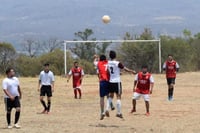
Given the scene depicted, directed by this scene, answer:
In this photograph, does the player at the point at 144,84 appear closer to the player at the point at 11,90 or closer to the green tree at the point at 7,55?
the player at the point at 11,90

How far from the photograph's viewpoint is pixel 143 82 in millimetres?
21625

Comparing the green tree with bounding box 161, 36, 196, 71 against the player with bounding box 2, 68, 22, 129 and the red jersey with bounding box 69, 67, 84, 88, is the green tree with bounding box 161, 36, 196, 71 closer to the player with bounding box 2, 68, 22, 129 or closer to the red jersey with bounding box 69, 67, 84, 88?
the red jersey with bounding box 69, 67, 84, 88

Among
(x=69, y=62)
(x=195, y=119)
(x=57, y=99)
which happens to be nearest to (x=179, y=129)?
(x=195, y=119)

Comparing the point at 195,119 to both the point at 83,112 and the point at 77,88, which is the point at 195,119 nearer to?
the point at 83,112

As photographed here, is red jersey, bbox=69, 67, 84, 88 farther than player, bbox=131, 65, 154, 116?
Yes

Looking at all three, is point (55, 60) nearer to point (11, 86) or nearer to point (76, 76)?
point (76, 76)

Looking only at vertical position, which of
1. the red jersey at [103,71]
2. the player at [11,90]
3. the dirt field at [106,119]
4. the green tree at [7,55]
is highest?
the green tree at [7,55]

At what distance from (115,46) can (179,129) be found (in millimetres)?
49854

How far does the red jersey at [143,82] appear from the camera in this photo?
21594 millimetres

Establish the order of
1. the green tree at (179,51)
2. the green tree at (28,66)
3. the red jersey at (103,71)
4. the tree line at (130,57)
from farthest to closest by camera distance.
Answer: the green tree at (179,51), the green tree at (28,66), the tree line at (130,57), the red jersey at (103,71)

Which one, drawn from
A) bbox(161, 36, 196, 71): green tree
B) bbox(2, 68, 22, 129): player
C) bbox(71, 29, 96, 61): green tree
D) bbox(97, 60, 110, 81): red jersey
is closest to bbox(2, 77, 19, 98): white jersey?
bbox(2, 68, 22, 129): player

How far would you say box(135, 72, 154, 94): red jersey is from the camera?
21594mm

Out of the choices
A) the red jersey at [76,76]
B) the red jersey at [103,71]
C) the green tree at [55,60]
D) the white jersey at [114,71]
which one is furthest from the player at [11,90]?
the green tree at [55,60]

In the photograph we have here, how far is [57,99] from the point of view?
29875mm
